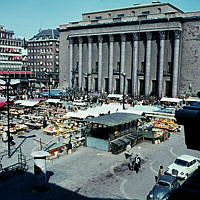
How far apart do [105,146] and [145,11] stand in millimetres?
52400

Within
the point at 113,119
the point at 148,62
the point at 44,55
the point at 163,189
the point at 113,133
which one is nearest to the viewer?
the point at 163,189

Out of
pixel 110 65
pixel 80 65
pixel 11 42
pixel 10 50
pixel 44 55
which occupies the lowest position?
pixel 110 65

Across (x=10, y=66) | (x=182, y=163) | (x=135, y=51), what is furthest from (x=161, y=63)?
(x=10, y=66)

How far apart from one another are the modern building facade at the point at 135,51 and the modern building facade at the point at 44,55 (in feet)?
74.5

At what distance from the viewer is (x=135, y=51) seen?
214 feet

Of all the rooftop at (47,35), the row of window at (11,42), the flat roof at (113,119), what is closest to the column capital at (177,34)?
the flat roof at (113,119)

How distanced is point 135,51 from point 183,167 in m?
48.4

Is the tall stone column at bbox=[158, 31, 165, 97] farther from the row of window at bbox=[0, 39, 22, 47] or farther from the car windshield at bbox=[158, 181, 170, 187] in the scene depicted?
the row of window at bbox=[0, 39, 22, 47]

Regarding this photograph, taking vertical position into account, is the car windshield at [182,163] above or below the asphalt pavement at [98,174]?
above

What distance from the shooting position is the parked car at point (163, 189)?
15039 millimetres

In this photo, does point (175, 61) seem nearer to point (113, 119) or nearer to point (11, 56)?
point (113, 119)

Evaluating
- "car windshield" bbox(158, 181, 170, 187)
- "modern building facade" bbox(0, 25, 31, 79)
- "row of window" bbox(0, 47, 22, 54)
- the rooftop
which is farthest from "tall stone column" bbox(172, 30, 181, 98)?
the rooftop

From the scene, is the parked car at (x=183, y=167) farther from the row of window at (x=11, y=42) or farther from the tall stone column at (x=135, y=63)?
the row of window at (x=11, y=42)

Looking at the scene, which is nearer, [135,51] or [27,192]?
[27,192]
